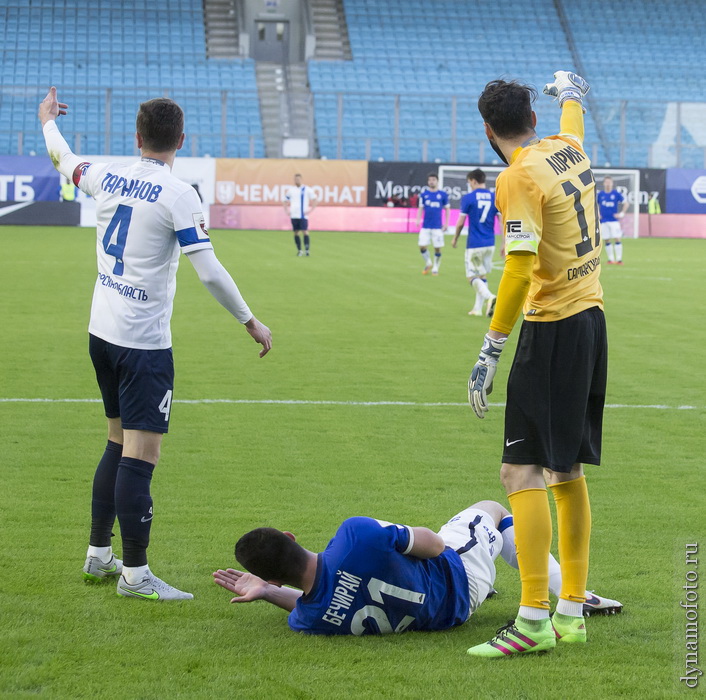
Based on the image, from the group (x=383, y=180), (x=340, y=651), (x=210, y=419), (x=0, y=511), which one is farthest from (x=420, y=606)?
(x=383, y=180)

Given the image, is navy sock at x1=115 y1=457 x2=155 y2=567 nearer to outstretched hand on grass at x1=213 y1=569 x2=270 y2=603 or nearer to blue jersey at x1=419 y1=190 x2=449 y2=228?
outstretched hand on grass at x1=213 y1=569 x2=270 y2=603

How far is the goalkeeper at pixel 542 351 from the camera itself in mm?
3707

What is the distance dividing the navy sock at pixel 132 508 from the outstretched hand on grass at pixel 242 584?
1.57 ft

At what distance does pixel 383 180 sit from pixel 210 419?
29.1m

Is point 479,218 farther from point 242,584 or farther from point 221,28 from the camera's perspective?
point 221,28

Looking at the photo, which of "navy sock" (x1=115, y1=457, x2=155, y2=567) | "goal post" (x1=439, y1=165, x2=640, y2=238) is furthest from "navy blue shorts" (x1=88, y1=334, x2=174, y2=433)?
"goal post" (x1=439, y1=165, x2=640, y2=238)

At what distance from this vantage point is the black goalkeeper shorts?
3.77 meters

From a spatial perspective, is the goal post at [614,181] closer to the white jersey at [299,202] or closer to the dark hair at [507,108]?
the white jersey at [299,202]

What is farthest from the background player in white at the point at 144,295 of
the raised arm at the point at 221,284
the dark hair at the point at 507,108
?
the dark hair at the point at 507,108

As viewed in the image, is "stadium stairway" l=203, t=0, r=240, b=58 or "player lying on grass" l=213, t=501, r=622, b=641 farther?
"stadium stairway" l=203, t=0, r=240, b=58

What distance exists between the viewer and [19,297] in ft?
52.2

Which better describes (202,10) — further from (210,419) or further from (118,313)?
(118,313)

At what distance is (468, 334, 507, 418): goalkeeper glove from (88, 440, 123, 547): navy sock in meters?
1.65

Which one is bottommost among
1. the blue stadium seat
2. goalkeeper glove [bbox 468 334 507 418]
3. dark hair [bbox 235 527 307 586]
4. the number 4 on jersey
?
dark hair [bbox 235 527 307 586]
